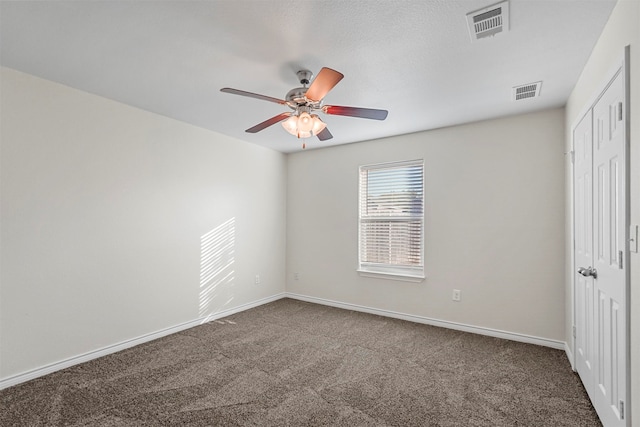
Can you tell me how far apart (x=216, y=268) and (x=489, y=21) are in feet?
12.2

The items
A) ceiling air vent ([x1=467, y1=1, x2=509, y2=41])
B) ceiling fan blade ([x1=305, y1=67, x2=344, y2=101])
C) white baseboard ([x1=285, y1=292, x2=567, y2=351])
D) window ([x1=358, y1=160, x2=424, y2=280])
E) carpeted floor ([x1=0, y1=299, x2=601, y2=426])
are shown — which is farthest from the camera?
window ([x1=358, y1=160, x2=424, y2=280])

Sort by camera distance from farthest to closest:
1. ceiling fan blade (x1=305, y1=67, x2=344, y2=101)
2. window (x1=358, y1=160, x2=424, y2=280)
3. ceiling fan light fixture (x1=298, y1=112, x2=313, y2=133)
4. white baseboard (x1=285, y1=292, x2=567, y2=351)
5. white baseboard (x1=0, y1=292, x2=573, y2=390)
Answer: window (x1=358, y1=160, x2=424, y2=280)
white baseboard (x1=285, y1=292, x2=567, y2=351)
white baseboard (x1=0, y1=292, x2=573, y2=390)
ceiling fan light fixture (x1=298, y1=112, x2=313, y2=133)
ceiling fan blade (x1=305, y1=67, x2=344, y2=101)

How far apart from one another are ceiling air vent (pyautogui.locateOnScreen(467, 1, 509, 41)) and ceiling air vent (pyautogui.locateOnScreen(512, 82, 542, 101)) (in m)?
0.99

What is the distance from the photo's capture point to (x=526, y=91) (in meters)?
2.77

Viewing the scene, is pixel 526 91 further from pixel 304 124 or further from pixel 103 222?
pixel 103 222

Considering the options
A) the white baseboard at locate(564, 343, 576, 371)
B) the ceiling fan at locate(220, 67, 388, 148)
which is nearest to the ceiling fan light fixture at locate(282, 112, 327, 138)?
the ceiling fan at locate(220, 67, 388, 148)

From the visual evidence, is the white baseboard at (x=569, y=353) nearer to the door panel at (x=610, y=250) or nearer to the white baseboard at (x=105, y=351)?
the door panel at (x=610, y=250)

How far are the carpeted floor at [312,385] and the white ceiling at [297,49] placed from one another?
241 cm

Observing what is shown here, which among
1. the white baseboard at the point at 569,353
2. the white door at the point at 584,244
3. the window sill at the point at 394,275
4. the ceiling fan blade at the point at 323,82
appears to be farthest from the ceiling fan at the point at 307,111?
the white baseboard at the point at 569,353

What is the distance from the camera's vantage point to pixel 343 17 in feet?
5.93

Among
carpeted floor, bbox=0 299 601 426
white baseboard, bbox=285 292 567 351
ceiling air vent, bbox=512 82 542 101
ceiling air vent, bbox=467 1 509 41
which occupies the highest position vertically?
ceiling air vent, bbox=467 1 509 41

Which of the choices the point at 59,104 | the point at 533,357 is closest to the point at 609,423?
the point at 533,357

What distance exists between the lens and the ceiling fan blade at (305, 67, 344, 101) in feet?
6.09

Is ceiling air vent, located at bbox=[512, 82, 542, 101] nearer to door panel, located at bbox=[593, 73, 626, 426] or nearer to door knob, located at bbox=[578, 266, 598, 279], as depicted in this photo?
door panel, located at bbox=[593, 73, 626, 426]
